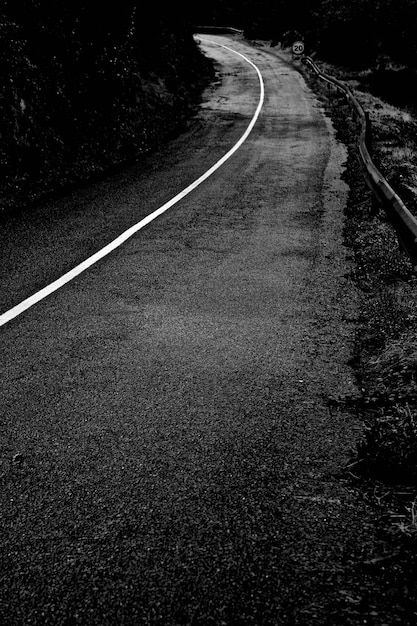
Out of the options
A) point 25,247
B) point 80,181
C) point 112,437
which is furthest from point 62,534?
point 80,181

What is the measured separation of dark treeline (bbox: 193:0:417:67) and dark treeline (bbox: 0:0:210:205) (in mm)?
23746

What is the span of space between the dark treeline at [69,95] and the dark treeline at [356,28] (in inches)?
935

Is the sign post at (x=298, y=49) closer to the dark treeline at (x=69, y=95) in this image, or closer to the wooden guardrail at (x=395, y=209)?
the dark treeline at (x=69, y=95)

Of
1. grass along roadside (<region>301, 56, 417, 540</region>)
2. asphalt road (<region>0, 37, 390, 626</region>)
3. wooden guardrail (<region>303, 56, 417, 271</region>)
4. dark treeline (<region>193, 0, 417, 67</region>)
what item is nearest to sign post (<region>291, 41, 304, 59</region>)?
dark treeline (<region>193, 0, 417, 67</region>)

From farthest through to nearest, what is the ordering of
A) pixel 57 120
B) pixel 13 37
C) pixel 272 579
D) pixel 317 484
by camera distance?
pixel 57 120, pixel 13 37, pixel 317 484, pixel 272 579

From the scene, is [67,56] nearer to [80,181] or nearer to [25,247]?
[80,181]

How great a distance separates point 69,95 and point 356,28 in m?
34.8

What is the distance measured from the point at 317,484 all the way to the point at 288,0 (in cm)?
6759

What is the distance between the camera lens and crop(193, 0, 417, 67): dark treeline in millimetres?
41406

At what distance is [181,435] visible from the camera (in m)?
3.88

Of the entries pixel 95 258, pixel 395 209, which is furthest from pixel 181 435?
pixel 395 209

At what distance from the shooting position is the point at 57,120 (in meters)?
15.7

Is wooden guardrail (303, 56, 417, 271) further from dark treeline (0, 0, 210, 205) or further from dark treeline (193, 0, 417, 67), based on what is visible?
dark treeline (193, 0, 417, 67)

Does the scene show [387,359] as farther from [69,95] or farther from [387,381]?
[69,95]
